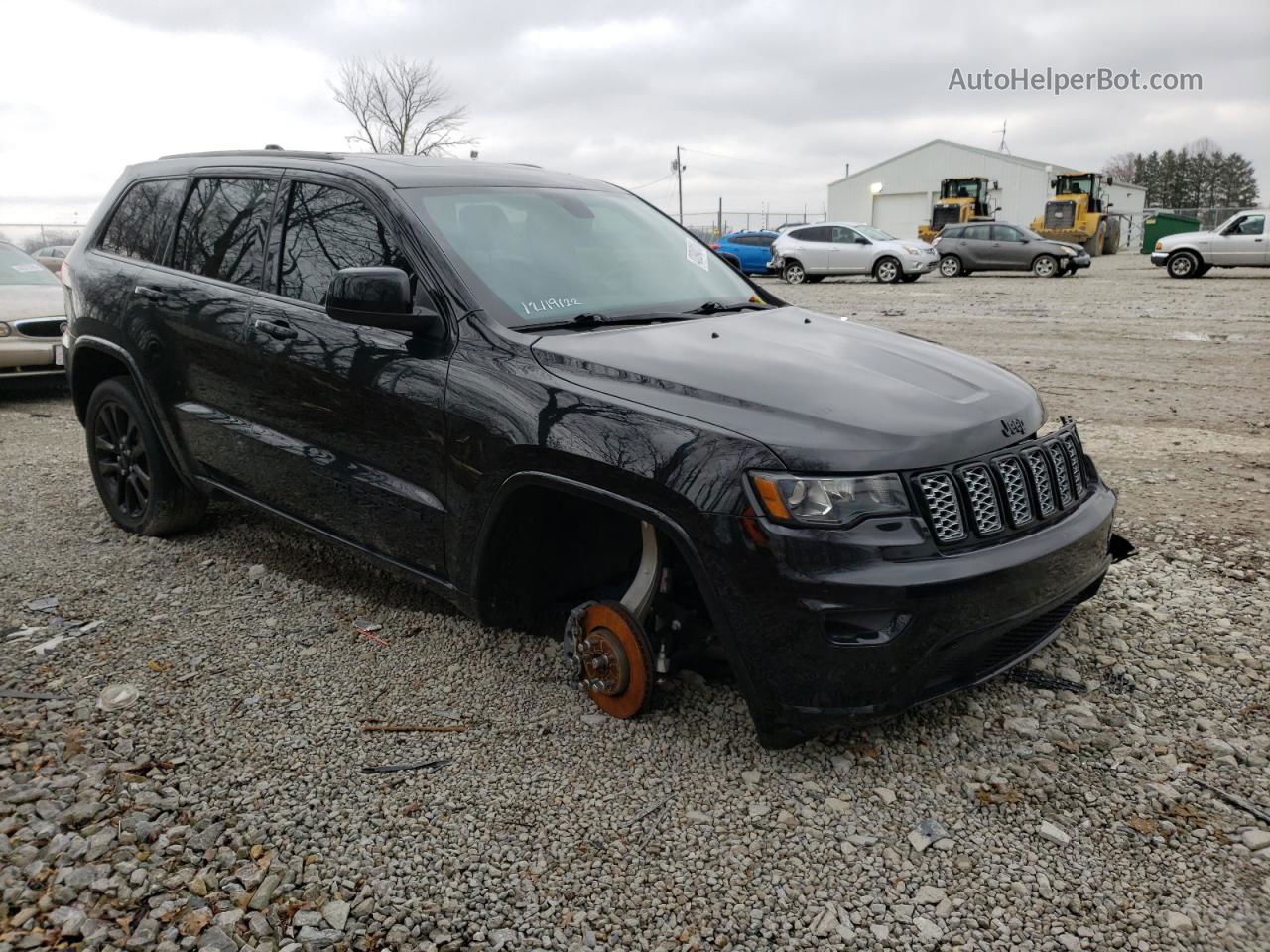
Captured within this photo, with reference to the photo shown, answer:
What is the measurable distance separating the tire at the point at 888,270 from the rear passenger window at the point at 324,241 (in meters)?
22.5

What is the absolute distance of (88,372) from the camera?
4.93 m

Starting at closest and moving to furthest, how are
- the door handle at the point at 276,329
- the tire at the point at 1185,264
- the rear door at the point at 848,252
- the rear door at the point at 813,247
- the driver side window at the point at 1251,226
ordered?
1. the door handle at the point at 276,329
2. the driver side window at the point at 1251,226
3. the tire at the point at 1185,264
4. the rear door at the point at 848,252
5. the rear door at the point at 813,247

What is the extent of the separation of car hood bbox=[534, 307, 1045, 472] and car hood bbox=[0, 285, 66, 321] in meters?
7.21

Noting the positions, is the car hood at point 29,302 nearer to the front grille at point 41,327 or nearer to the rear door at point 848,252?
the front grille at point 41,327

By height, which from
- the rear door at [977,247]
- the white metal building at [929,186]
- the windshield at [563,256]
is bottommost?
the windshield at [563,256]

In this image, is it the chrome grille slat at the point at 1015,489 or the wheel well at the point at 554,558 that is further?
the wheel well at the point at 554,558

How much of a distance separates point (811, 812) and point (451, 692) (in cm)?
131

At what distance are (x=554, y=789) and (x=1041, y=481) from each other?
5.52 ft

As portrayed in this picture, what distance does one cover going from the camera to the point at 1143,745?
9.87ft

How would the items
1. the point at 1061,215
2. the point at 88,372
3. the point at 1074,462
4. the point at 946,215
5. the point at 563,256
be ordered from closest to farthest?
1. the point at 1074,462
2. the point at 563,256
3. the point at 88,372
4. the point at 1061,215
5. the point at 946,215

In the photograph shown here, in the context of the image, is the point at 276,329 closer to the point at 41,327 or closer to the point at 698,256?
the point at 698,256

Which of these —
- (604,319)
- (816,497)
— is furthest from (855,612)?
(604,319)

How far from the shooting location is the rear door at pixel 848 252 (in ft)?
81.5

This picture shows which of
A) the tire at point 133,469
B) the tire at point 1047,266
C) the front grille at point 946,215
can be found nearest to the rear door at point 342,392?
the tire at point 133,469
